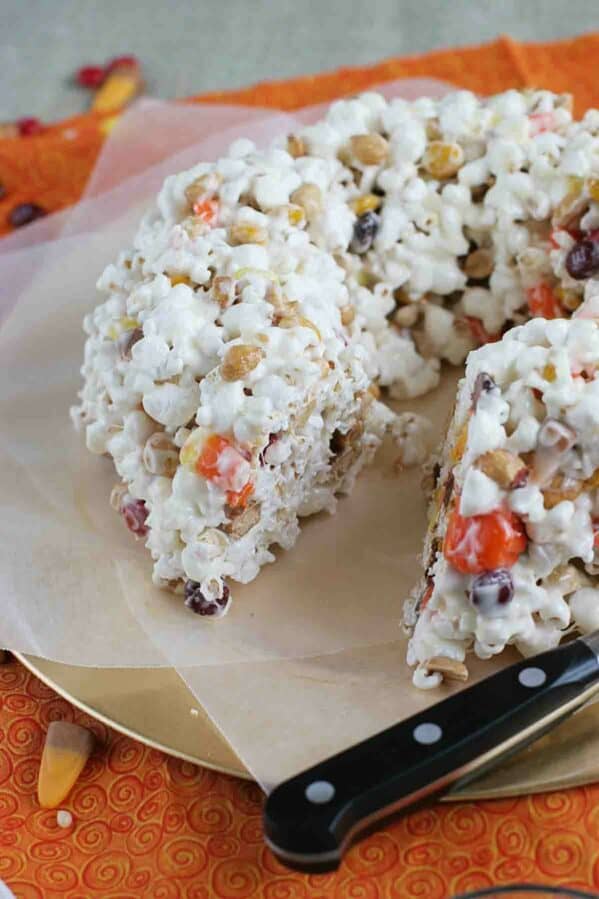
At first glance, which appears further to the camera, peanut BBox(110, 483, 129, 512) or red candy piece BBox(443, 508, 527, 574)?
peanut BBox(110, 483, 129, 512)

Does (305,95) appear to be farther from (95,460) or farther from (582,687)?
(582,687)

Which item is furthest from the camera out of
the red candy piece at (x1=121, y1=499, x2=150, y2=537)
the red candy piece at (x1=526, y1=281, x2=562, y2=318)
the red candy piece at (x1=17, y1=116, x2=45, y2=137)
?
the red candy piece at (x1=17, y1=116, x2=45, y2=137)

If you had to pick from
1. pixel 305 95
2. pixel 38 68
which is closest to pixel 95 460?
pixel 305 95

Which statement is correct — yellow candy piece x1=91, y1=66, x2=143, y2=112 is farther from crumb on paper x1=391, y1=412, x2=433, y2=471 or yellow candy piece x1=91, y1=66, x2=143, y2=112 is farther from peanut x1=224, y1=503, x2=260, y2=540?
peanut x1=224, y1=503, x2=260, y2=540

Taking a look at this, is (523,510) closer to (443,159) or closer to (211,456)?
(211,456)

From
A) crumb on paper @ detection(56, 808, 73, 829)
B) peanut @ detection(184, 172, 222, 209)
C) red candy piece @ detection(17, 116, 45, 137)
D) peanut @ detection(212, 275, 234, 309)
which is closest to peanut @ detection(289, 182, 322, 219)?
peanut @ detection(184, 172, 222, 209)
